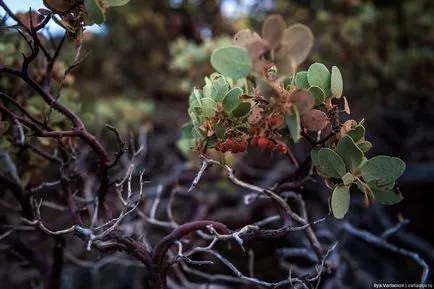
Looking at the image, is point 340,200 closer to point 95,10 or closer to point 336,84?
point 336,84

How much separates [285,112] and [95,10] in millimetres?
301

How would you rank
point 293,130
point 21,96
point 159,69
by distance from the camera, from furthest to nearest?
point 159,69 → point 21,96 → point 293,130

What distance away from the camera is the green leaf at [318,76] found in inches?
27.3

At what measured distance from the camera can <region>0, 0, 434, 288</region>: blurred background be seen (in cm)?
203

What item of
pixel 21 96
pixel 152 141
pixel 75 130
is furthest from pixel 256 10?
pixel 75 130

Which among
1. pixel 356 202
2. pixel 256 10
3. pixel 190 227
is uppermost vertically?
pixel 256 10

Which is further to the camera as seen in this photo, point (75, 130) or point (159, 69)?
point (159, 69)

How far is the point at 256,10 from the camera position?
2.46m

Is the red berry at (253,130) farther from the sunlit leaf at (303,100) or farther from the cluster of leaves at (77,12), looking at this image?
the cluster of leaves at (77,12)

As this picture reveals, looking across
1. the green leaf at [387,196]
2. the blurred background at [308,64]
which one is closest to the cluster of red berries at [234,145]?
the green leaf at [387,196]

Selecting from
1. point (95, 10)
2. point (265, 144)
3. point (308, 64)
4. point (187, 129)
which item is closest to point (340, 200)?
point (265, 144)

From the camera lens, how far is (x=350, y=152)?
2.22ft

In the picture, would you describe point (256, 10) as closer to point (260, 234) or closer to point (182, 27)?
point (182, 27)

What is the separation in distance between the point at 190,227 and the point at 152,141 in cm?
180
